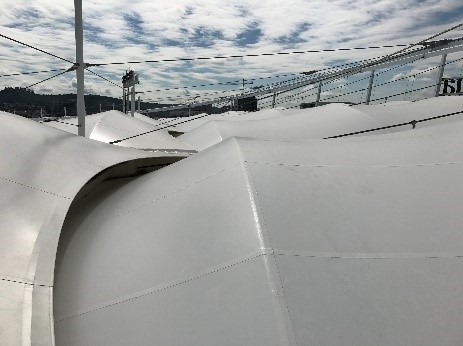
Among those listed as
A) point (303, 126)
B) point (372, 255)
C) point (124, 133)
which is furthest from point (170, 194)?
point (124, 133)

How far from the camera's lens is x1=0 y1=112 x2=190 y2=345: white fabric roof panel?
4.89 m

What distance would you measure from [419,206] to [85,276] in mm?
5117

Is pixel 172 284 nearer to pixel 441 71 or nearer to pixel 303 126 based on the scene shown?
pixel 303 126

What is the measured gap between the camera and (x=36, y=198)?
7.00 meters

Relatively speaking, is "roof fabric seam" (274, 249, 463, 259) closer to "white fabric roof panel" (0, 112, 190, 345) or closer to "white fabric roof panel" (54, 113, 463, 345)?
"white fabric roof panel" (54, 113, 463, 345)

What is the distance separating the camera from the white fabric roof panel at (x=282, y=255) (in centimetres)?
452

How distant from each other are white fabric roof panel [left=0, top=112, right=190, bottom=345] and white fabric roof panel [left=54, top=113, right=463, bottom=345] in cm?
60

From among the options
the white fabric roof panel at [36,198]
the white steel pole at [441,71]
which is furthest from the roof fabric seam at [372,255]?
the white steel pole at [441,71]

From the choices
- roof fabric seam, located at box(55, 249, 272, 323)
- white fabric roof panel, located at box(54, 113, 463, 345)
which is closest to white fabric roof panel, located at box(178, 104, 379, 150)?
white fabric roof panel, located at box(54, 113, 463, 345)

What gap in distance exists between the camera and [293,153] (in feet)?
25.4

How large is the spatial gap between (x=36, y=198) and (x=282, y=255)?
4.48 meters

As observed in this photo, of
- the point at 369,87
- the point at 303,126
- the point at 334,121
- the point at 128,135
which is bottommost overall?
the point at 128,135

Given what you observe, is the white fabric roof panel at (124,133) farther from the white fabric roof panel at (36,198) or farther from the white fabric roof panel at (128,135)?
the white fabric roof panel at (36,198)

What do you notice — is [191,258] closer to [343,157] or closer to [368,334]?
[368,334]
